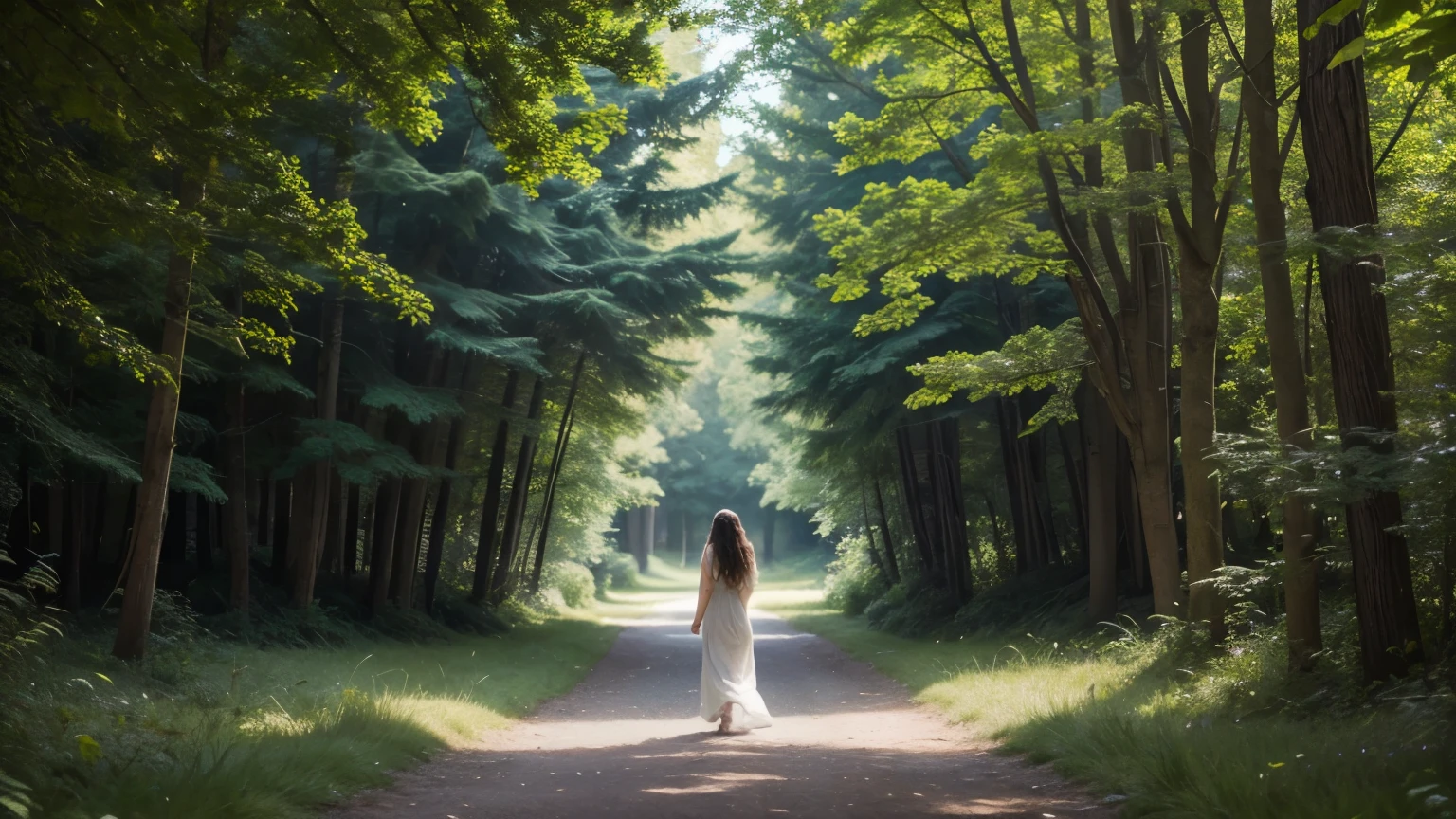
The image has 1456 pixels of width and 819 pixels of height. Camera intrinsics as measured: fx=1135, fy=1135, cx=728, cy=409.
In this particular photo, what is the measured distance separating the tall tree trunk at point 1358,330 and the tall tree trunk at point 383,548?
544 inches

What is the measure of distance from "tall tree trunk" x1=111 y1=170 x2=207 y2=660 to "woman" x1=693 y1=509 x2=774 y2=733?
4.69m

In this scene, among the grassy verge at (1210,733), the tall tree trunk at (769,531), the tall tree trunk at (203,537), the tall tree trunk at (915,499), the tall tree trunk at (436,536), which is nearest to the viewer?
the grassy verge at (1210,733)

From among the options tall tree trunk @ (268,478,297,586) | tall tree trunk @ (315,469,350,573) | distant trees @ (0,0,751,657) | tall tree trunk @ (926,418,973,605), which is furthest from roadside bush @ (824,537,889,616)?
tall tree trunk @ (268,478,297,586)

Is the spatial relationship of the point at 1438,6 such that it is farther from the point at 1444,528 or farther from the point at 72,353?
the point at 72,353

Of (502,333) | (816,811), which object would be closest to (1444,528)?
(816,811)

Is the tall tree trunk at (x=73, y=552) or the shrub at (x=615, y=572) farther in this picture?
the shrub at (x=615, y=572)

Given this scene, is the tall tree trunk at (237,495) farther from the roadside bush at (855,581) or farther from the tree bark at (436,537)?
the roadside bush at (855,581)

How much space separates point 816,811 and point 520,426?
13.9 meters

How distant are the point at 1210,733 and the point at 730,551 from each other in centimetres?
471

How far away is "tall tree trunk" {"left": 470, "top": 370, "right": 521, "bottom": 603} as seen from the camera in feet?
65.1

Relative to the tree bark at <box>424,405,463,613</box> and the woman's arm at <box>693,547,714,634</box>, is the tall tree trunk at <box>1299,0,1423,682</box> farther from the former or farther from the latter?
the tree bark at <box>424,405,463,613</box>

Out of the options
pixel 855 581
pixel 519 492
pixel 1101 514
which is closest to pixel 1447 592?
pixel 1101 514

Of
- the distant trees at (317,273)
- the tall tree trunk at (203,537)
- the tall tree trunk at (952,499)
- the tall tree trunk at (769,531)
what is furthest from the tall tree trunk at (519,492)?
the tall tree trunk at (769,531)

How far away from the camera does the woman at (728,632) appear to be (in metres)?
10.1
